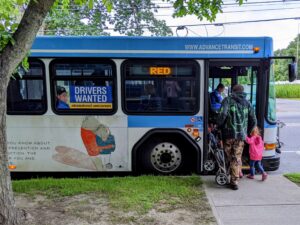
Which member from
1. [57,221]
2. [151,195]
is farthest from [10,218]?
[151,195]

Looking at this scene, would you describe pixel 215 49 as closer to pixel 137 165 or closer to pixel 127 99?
pixel 127 99

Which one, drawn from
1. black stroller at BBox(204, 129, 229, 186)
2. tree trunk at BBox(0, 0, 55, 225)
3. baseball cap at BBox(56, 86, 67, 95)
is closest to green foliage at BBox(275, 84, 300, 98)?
black stroller at BBox(204, 129, 229, 186)

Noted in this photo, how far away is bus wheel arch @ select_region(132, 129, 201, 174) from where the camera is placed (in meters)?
5.51

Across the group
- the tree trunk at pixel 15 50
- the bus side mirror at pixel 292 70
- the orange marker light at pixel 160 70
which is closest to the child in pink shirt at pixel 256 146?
the bus side mirror at pixel 292 70

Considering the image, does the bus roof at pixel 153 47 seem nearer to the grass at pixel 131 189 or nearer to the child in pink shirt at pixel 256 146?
the child in pink shirt at pixel 256 146

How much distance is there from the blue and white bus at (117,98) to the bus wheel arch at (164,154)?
0.10ft

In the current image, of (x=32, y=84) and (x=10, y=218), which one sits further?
(x=32, y=84)

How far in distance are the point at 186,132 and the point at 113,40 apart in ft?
6.90

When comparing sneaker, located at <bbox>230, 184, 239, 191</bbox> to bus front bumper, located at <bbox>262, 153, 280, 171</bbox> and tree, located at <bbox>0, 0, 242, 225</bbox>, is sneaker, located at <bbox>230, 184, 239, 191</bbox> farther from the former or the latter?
tree, located at <bbox>0, 0, 242, 225</bbox>

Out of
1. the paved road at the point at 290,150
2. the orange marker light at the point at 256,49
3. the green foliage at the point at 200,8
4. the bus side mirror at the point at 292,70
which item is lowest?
the paved road at the point at 290,150

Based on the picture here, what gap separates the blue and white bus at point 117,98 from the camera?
5289 millimetres

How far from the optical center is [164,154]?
18.3 feet

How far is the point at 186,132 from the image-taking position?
5.39 metres

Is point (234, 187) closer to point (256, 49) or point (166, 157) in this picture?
point (166, 157)
